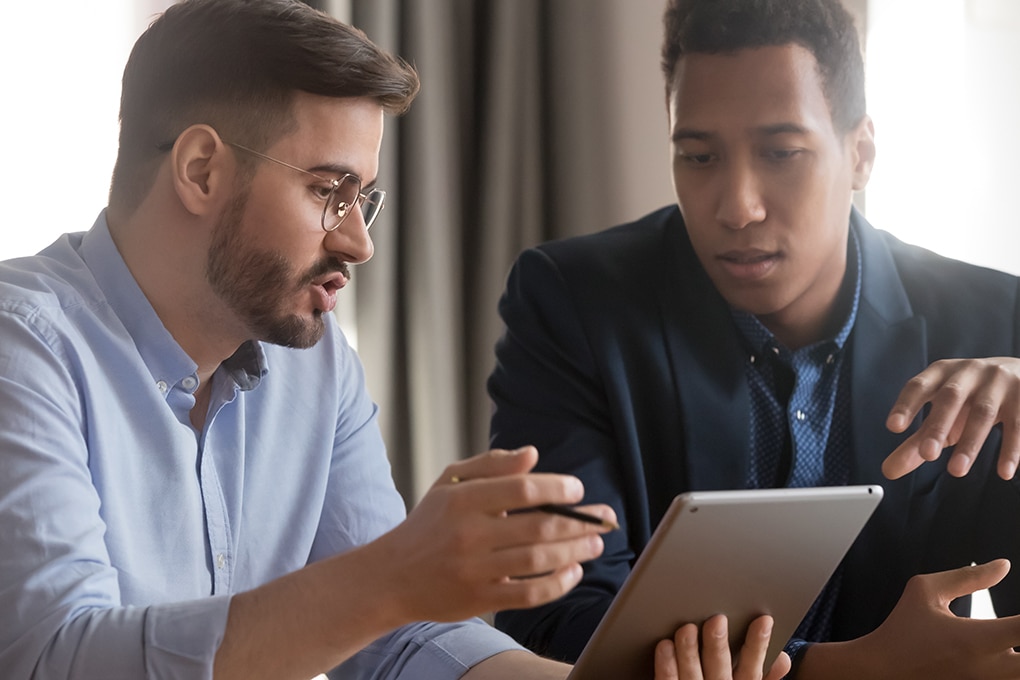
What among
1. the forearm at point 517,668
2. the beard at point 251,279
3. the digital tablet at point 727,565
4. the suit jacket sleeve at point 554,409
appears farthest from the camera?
the suit jacket sleeve at point 554,409

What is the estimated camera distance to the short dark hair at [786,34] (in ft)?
5.11

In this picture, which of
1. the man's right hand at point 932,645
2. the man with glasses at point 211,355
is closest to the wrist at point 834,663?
the man's right hand at point 932,645

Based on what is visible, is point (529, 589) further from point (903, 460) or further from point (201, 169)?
point (201, 169)

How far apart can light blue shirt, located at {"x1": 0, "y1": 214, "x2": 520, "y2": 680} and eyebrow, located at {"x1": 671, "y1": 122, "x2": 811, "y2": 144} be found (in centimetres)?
54

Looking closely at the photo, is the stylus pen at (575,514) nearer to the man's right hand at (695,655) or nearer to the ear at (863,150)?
the man's right hand at (695,655)

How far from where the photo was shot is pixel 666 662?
1067 millimetres

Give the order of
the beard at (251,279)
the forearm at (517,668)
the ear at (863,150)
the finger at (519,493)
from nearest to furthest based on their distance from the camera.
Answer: the finger at (519,493)
the forearm at (517,668)
the beard at (251,279)
the ear at (863,150)

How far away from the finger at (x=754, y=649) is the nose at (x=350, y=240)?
598 millimetres

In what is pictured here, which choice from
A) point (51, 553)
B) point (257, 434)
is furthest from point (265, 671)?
point (257, 434)

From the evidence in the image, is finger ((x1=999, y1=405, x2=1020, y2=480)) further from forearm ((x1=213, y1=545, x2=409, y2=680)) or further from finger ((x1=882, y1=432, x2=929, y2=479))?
forearm ((x1=213, y1=545, x2=409, y2=680))

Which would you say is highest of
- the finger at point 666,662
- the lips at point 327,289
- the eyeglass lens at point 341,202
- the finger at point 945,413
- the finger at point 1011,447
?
the eyeglass lens at point 341,202

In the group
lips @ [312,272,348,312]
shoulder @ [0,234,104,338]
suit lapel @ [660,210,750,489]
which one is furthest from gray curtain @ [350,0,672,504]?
shoulder @ [0,234,104,338]

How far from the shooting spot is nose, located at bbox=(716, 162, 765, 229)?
1512 millimetres

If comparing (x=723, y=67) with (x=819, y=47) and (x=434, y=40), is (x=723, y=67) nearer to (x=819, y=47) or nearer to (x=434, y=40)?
(x=819, y=47)
